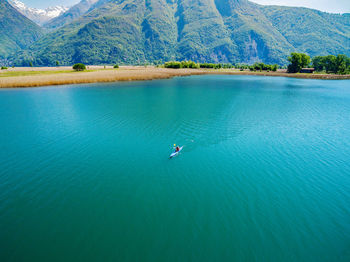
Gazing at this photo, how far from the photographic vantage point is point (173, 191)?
2053cm

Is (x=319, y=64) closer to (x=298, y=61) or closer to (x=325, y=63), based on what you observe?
(x=325, y=63)

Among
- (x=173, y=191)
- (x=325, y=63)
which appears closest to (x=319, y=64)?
(x=325, y=63)

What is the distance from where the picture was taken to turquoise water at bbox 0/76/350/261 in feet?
46.9

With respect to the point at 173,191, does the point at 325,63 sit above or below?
above

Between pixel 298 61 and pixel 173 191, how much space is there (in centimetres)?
20629

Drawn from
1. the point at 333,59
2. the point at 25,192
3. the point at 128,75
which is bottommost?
the point at 25,192

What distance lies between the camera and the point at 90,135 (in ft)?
117

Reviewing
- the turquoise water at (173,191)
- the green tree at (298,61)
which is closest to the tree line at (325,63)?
the green tree at (298,61)

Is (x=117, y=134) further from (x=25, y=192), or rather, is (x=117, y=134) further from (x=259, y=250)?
(x=259, y=250)

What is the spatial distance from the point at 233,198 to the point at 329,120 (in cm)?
4435

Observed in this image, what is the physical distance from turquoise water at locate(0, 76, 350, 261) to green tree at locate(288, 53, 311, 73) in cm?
16512

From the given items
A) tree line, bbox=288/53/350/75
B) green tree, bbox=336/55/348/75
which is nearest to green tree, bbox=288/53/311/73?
tree line, bbox=288/53/350/75

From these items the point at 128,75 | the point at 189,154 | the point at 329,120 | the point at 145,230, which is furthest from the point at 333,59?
the point at 145,230

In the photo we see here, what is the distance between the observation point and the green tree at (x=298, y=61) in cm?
16962
